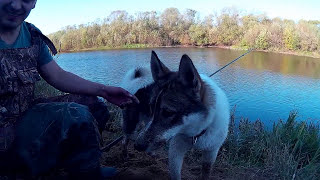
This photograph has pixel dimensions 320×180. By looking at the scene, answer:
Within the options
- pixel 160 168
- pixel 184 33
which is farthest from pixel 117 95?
pixel 184 33

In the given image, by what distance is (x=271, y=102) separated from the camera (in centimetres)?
1019

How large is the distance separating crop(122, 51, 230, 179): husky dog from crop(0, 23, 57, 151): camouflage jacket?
1.13 m

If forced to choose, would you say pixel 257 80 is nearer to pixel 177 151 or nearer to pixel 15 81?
pixel 177 151

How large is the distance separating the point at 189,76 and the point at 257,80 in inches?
418

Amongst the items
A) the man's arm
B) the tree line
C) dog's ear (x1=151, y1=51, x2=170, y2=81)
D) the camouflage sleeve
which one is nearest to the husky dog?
dog's ear (x1=151, y1=51, x2=170, y2=81)

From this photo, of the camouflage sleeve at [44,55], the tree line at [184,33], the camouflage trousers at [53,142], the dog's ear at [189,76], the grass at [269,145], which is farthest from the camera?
the tree line at [184,33]

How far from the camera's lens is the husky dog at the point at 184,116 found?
272cm

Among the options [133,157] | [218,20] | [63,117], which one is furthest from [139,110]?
[218,20]

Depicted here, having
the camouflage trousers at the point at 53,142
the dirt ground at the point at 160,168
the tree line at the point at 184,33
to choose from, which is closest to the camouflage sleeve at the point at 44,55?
the camouflage trousers at the point at 53,142

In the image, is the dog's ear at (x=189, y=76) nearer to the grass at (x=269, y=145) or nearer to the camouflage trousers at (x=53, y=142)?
the camouflage trousers at (x=53, y=142)

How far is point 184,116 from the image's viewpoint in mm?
2721

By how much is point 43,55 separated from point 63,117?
2.65 ft

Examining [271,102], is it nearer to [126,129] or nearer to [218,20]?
[126,129]

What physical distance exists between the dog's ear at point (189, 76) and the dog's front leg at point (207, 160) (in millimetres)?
783
